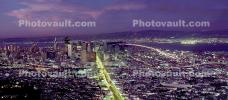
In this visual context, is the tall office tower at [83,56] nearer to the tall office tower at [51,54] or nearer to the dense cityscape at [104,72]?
the dense cityscape at [104,72]

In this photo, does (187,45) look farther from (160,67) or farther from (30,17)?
(30,17)

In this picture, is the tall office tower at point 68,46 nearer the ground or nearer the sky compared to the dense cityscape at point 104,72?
nearer the sky

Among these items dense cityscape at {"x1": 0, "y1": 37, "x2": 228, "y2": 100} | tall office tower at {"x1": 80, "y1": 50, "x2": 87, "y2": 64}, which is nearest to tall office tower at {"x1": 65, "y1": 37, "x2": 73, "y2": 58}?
dense cityscape at {"x1": 0, "y1": 37, "x2": 228, "y2": 100}

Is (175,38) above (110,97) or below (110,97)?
above

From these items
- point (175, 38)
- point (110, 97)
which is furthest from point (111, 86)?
point (175, 38)

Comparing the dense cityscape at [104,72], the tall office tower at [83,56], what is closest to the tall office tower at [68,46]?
the dense cityscape at [104,72]

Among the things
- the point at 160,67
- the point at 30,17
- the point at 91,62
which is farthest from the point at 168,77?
the point at 30,17

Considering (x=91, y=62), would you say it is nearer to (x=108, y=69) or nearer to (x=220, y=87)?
(x=108, y=69)
